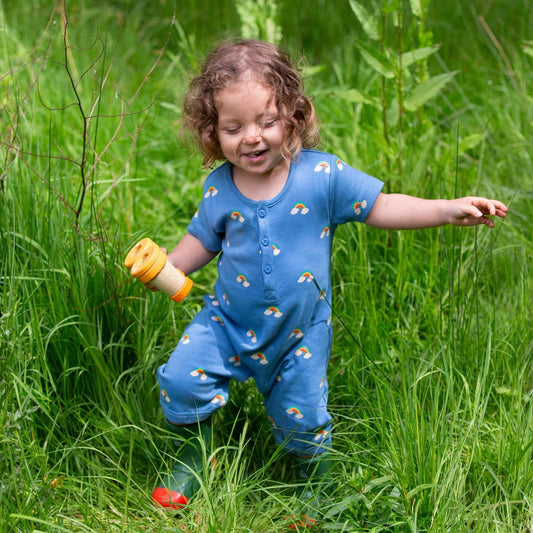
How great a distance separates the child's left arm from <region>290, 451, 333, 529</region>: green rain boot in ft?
2.28

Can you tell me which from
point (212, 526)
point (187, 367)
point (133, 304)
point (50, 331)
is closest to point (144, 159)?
point (133, 304)

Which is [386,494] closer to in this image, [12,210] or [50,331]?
[50,331]

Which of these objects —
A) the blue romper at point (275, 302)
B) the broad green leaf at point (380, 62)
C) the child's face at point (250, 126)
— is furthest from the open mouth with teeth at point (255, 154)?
the broad green leaf at point (380, 62)

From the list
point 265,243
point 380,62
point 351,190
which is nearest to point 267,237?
point 265,243

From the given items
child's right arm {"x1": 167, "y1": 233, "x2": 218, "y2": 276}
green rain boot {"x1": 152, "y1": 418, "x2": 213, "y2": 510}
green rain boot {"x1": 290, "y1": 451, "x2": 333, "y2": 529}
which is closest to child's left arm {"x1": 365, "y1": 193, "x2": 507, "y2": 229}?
child's right arm {"x1": 167, "y1": 233, "x2": 218, "y2": 276}

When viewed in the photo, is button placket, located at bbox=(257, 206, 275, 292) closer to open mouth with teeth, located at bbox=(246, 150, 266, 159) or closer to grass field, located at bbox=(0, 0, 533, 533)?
open mouth with teeth, located at bbox=(246, 150, 266, 159)

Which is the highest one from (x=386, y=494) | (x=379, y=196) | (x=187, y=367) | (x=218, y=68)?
(x=218, y=68)

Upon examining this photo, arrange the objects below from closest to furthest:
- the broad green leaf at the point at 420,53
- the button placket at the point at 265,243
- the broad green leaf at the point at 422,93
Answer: the button placket at the point at 265,243
the broad green leaf at the point at 420,53
the broad green leaf at the point at 422,93

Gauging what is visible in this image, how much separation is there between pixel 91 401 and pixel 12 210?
696 millimetres

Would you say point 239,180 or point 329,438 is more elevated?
point 239,180

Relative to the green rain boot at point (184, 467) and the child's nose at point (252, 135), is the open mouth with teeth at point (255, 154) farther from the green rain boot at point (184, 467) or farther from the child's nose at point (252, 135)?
the green rain boot at point (184, 467)

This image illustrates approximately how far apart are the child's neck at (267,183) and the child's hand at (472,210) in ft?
1.53

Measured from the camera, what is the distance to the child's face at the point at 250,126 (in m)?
1.99

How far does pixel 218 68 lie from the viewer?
2.04m
